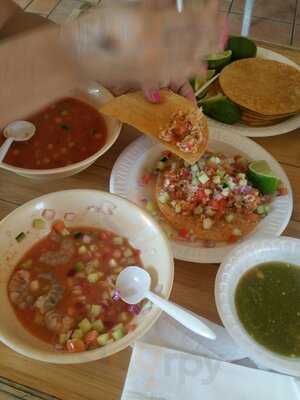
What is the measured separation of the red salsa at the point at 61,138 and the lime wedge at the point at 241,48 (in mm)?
548

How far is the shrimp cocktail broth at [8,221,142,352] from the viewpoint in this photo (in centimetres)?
85

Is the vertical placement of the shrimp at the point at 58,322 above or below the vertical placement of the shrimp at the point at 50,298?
below

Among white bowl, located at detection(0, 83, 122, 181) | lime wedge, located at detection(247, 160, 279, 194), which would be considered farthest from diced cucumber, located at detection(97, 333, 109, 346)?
lime wedge, located at detection(247, 160, 279, 194)

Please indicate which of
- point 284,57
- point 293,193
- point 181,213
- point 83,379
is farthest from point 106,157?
point 284,57

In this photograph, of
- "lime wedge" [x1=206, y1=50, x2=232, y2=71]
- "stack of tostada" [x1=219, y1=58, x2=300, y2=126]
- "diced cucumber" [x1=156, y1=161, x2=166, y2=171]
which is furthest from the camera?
"lime wedge" [x1=206, y1=50, x2=232, y2=71]

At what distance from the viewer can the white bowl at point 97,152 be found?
1107mm

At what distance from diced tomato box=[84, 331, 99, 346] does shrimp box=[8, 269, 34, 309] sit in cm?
13

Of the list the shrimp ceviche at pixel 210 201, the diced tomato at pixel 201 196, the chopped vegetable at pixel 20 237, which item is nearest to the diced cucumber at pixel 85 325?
the chopped vegetable at pixel 20 237

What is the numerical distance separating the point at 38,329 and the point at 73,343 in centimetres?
8

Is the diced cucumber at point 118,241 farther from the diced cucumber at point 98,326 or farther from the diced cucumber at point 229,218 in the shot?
the diced cucumber at point 229,218

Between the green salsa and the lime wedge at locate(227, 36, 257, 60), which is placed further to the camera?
the lime wedge at locate(227, 36, 257, 60)

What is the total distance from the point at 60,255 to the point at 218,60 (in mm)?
885

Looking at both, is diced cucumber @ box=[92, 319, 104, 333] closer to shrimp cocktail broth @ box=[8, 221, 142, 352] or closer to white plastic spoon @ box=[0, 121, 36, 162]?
shrimp cocktail broth @ box=[8, 221, 142, 352]

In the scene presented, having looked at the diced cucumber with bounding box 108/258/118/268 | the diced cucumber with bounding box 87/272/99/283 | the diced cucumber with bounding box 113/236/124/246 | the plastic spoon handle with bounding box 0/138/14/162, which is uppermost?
the plastic spoon handle with bounding box 0/138/14/162
